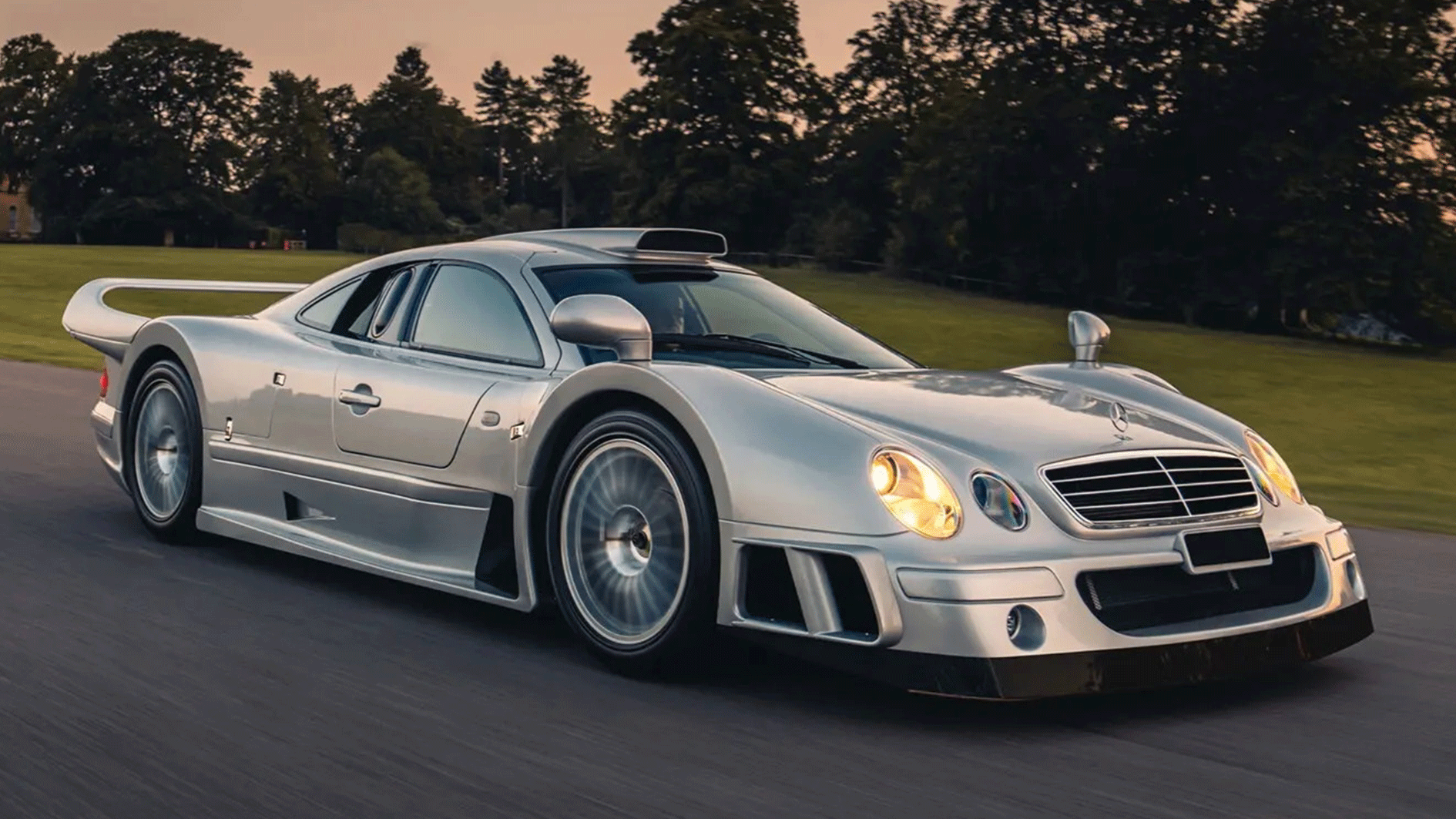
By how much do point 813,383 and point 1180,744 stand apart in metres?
1.58

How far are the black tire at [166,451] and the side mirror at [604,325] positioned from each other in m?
2.52

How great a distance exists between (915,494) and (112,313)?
4.92 m

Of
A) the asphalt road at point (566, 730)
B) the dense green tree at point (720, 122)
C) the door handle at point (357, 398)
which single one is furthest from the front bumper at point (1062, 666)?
the dense green tree at point (720, 122)

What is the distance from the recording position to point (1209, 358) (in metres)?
34.4

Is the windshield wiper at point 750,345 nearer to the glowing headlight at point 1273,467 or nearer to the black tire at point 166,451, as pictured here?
the glowing headlight at point 1273,467

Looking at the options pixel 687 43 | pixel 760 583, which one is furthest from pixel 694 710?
pixel 687 43

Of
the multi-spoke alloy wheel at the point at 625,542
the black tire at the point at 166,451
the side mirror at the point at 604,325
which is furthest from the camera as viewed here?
the black tire at the point at 166,451

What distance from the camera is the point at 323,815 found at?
3.79 metres

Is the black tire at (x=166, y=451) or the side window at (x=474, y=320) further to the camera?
the black tire at (x=166, y=451)

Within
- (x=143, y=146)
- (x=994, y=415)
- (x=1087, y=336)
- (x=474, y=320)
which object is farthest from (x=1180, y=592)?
(x=143, y=146)

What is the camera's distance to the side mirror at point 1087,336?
21.5 ft

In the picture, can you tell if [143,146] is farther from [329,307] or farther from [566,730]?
[566,730]

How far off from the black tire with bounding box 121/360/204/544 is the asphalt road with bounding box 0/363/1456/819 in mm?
900

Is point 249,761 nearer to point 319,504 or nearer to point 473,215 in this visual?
point 319,504
